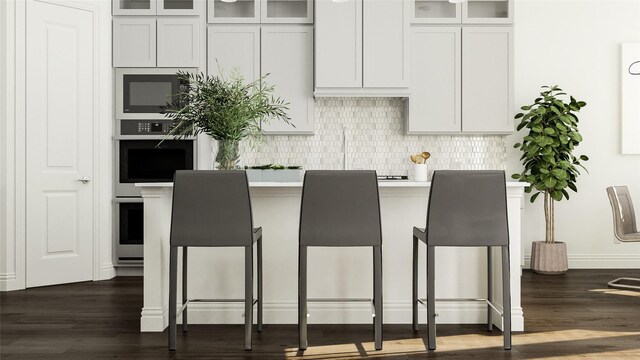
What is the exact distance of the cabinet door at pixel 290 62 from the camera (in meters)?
5.10

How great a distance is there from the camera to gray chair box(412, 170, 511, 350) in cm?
286

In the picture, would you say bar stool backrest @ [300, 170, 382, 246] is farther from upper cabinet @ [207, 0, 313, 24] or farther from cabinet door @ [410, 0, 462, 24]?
cabinet door @ [410, 0, 462, 24]

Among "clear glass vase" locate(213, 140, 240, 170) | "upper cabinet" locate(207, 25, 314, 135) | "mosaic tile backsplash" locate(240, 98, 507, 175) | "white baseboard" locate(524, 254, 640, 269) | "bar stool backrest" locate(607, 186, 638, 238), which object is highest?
"upper cabinet" locate(207, 25, 314, 135)

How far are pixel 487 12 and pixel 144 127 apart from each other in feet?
11.5

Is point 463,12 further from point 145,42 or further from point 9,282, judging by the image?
point 9,282

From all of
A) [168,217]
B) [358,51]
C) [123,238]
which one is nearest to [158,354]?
[168,217]

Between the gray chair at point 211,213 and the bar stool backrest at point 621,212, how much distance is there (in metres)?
3.46

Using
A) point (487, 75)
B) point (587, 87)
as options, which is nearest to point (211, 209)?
point (487, 75)

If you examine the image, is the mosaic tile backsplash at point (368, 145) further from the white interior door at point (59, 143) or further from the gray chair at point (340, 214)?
the gray chair at point (340, 214)

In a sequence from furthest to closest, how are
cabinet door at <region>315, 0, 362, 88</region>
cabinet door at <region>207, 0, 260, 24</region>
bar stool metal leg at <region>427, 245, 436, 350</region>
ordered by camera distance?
cabinet door at <region>207, 0, 260, 24</region>
cabinet door at <region>315, 0, 362, 88</region>
bar stool metal leg at <region>427, 245, 436, 350</region>

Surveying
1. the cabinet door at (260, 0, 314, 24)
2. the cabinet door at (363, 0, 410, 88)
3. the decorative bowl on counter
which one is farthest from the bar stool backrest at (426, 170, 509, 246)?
the cabinet door at (260, 0, 314, 24)

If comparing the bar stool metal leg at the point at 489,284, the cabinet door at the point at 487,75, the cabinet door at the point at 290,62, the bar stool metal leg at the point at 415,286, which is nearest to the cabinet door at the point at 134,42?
the cabinet door at the point at 290,62

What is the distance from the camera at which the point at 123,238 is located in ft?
16.4

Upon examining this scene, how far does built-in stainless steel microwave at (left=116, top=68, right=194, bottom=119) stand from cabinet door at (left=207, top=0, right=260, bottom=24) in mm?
681
